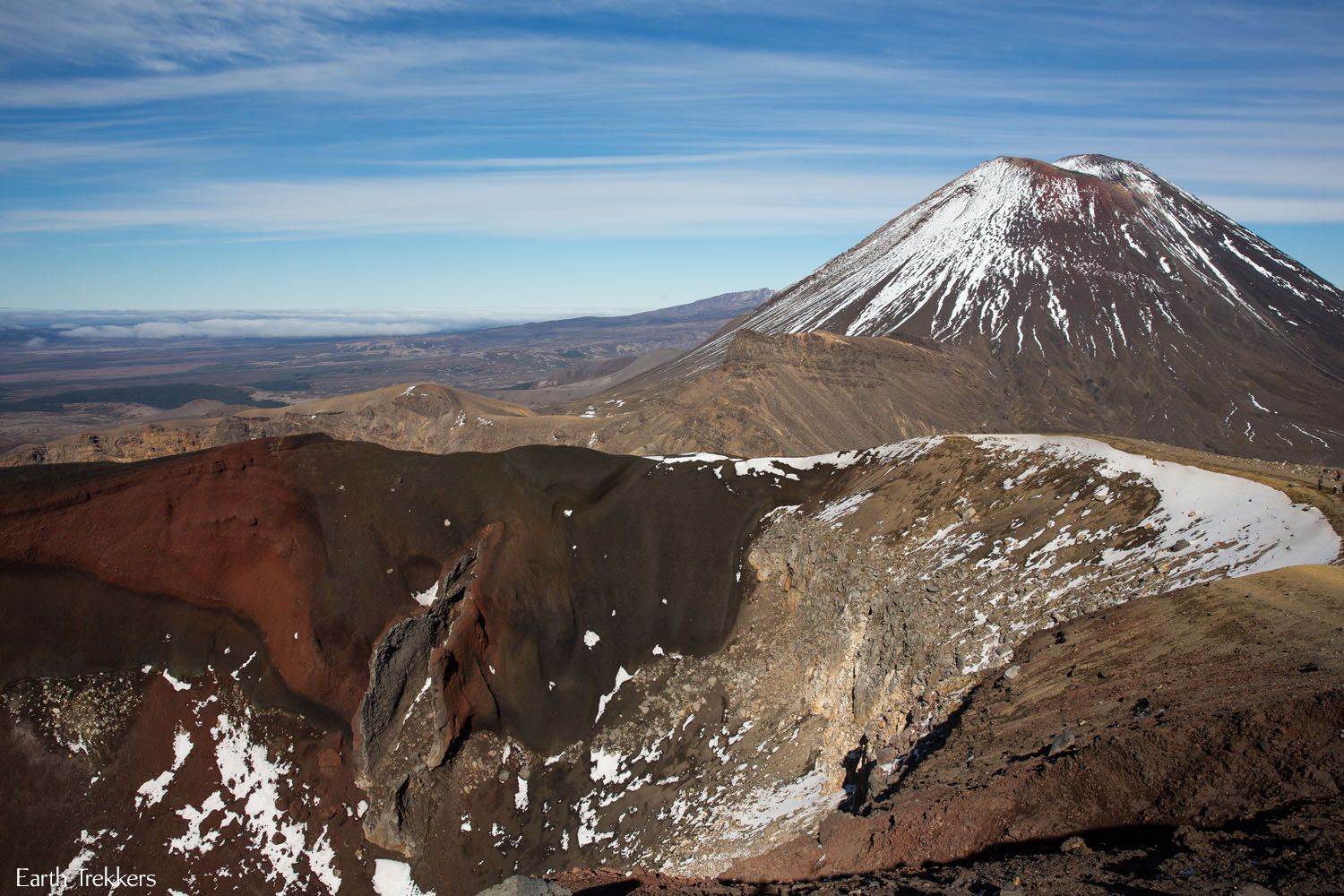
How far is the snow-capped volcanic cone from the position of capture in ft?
351

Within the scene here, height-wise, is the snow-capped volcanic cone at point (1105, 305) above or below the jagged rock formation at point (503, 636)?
above

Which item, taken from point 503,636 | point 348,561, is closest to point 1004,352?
point 503,636

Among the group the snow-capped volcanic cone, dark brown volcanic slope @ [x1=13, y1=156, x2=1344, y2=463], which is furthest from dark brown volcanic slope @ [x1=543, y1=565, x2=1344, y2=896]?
the snow-capped volcanic cone

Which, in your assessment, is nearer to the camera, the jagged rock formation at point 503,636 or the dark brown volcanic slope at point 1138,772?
the dark brown volcanic slope at point 1138,772

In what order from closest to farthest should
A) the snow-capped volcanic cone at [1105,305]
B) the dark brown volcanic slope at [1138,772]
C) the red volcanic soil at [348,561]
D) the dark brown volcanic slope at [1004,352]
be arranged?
the dark brown volcanic slope at [1138,772], the red volcanic soil at [348,561], the dark brown volcanic slope at [1004,352], the snow-capped volcanic cone at [1105,305]

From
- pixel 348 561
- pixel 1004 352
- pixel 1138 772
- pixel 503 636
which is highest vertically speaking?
pixel 1004 352

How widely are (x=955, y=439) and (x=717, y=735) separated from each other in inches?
711

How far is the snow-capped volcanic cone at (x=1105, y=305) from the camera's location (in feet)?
351

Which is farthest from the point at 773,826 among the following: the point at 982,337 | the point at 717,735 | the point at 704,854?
the point at 982,337

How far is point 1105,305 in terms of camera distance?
127750mm

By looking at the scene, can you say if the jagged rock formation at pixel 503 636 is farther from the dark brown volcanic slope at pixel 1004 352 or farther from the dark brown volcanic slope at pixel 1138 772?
the dark brown volcanic slope at pixel 1004 352

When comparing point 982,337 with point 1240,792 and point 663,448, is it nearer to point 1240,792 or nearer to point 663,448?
point 663,448

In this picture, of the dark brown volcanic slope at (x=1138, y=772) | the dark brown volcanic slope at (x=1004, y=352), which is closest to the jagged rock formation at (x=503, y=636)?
the dark brown volcanic slope at (x=1138, y=772)

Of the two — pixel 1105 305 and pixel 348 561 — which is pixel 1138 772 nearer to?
pixel 348 561
